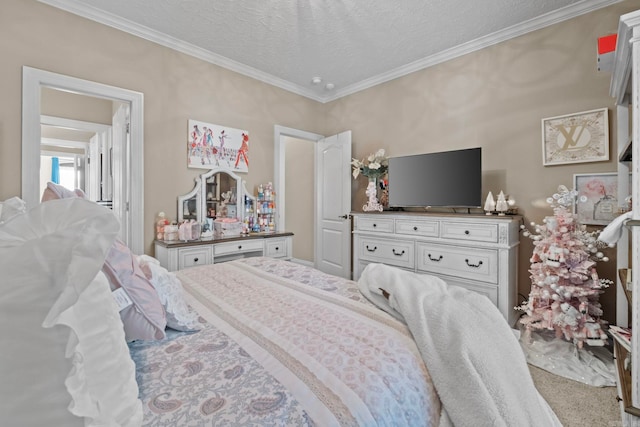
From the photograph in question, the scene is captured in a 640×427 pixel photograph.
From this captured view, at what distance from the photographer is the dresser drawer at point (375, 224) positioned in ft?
11.1

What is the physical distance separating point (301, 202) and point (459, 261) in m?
3.22

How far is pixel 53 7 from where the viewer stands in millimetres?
2490

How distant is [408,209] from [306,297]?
262 cm

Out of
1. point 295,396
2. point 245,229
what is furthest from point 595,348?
point 245,229

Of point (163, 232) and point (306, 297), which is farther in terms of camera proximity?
point (163, 232)

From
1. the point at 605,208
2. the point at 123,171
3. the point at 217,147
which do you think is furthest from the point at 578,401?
the point at 123,171

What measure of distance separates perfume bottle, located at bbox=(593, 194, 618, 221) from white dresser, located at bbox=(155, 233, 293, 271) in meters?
2.97

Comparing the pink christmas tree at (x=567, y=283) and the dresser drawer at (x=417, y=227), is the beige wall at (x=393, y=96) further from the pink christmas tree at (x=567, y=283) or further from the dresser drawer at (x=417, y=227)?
the dresser drawer at (x=417, y=227)

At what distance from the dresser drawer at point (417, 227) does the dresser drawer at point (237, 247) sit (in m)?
1.58

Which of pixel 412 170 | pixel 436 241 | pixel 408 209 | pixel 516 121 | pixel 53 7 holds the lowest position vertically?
pixel 436 241

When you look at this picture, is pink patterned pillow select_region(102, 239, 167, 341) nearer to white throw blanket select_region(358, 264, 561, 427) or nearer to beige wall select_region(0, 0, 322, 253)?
white throw blanket select_region(358, 264, 561, 427)

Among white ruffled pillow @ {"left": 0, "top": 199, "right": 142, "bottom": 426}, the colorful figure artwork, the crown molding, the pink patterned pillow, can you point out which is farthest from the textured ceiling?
white ruffled pillow @ {"left": 0, "top": 199, "right": 142, "bottom": 426}

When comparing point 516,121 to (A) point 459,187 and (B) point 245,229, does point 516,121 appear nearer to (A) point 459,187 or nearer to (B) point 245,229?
(A) point 459,187

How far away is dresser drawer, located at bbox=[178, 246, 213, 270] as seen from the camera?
2881 millimetres
